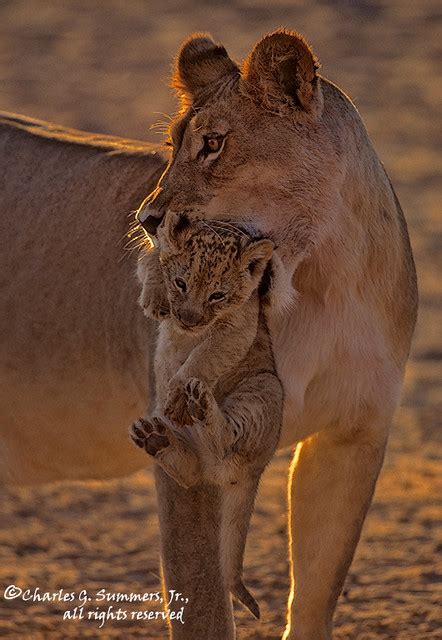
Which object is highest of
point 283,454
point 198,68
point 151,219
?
point 283,454

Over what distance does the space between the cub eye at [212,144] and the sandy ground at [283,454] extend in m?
1.97

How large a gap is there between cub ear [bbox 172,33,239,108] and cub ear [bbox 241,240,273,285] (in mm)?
658

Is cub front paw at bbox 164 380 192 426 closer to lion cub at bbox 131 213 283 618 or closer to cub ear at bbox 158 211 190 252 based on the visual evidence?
lion cub at bbox 131 213 283 618

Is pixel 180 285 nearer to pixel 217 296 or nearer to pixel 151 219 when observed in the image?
pixel 217 296

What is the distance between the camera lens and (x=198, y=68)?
170 inches

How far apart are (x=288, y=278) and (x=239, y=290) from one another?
0.28 meters

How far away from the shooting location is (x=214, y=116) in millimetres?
4070

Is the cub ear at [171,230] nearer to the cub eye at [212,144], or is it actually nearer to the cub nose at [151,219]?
the cub nose at [151,219]

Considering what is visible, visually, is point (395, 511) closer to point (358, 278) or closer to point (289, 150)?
point (358, 278)

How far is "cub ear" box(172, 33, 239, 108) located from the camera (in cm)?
430

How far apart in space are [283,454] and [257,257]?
3693mm

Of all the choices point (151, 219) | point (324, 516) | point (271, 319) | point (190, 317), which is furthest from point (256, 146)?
point (324, 516)

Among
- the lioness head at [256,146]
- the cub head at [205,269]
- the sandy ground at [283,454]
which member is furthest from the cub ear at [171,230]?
the sandy ground at [283,454]

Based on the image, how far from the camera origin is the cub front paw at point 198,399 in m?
3.57
